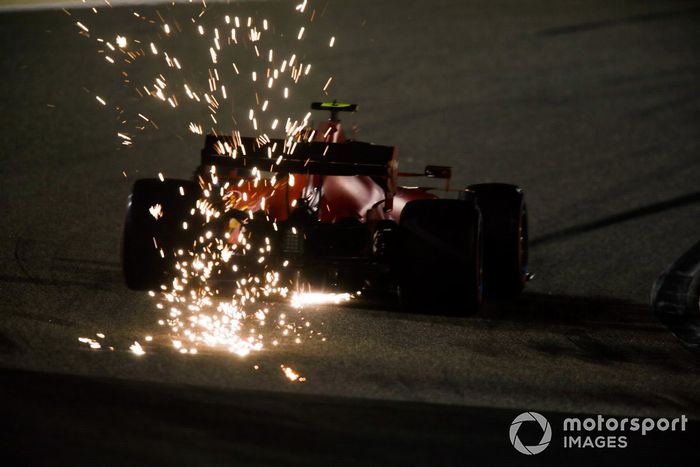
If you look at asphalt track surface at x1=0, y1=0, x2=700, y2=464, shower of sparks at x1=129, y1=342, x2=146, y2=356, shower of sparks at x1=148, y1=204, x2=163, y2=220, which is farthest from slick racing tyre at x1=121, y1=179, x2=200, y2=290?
shower of sparks at x1=129, y1=342, x2=146, y2=356

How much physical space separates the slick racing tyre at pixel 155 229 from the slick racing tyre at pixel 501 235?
84.1 inches

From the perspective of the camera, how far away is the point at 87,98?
1666cm

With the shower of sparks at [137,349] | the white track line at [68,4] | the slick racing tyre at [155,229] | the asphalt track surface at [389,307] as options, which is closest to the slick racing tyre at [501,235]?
the asphalt track surface at [389,307]

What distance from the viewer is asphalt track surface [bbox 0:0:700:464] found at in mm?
5922

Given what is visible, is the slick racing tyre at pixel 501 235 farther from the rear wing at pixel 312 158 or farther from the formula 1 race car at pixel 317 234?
the rear wing at pixel 312 158

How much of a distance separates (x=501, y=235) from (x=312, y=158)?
161 centimetres

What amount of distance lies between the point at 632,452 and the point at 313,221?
2809mm

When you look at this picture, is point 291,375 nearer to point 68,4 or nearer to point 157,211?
point 157,211

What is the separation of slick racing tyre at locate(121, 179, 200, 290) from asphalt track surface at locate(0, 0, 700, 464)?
0.36 m

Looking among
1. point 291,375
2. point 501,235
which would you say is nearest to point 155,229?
point 291,375

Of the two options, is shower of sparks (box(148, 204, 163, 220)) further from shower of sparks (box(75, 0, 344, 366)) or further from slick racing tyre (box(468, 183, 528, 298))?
slick racing tyre (box(468, 183, 528, 298))

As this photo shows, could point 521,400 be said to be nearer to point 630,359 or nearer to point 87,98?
point 630,359

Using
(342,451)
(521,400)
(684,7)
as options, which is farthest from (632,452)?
(684,7)

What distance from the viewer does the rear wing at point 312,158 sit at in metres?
7.88
